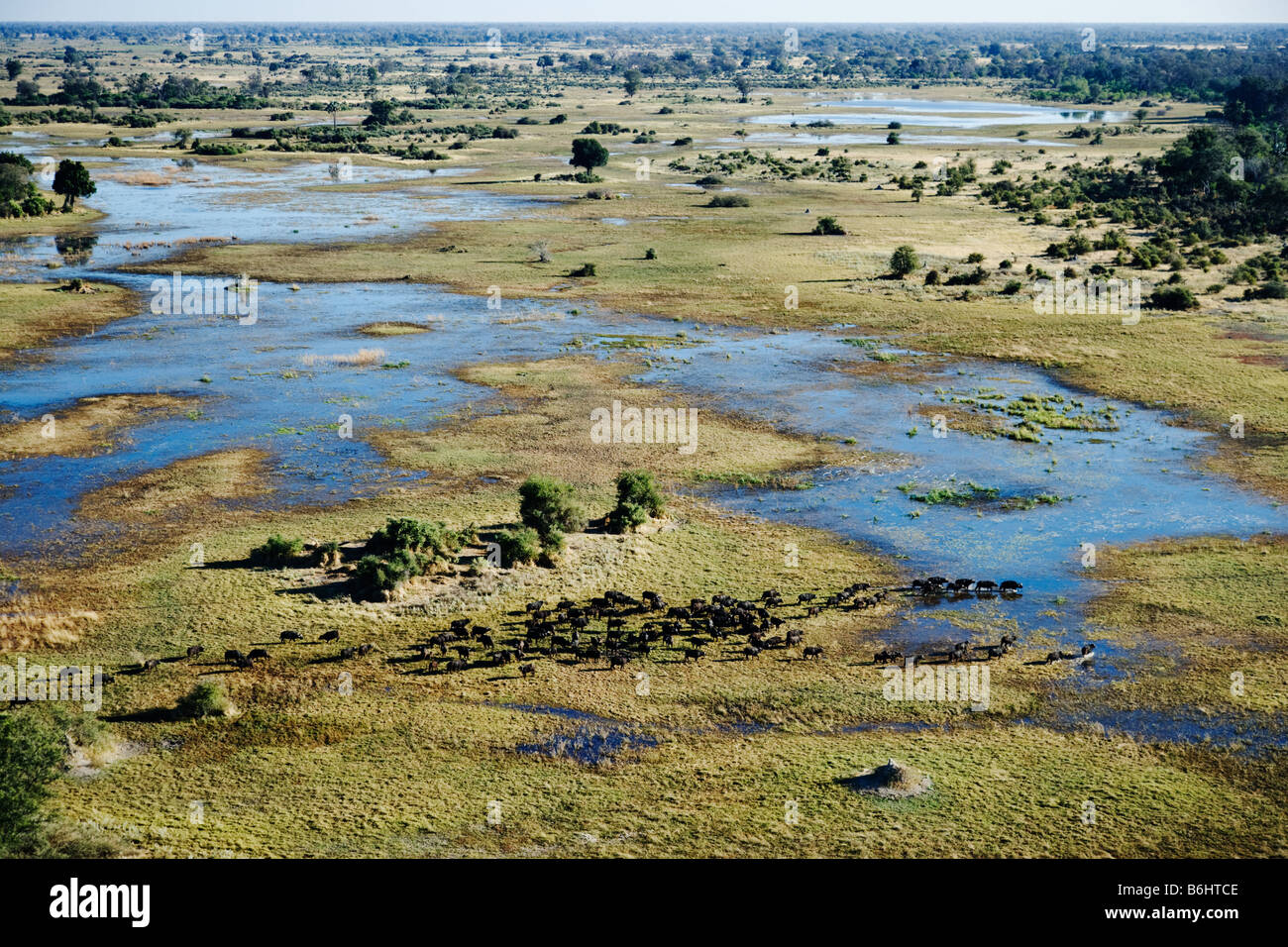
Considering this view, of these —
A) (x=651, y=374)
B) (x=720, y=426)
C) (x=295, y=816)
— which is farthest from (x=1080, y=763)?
(x=651, y=374)

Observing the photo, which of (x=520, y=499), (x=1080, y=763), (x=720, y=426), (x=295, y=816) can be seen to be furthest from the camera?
(x=720, y=426)

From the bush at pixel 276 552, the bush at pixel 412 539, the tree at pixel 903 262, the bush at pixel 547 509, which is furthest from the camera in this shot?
the tree at pixel 903 262

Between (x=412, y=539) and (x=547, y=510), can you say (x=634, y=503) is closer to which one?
(x=547, y=510)

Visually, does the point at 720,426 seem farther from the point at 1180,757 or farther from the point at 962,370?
the point at 1180,757

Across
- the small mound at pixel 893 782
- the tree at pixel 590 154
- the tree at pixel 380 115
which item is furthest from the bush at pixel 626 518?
the tree at pixel 380 115

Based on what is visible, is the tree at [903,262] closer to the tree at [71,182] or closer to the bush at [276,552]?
the bush at [276,552]

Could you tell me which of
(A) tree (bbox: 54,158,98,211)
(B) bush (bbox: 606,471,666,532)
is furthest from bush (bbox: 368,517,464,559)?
(A) tree (bbox: 54,158,98,211)

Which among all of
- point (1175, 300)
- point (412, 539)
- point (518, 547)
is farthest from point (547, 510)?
point (1175, 300)
